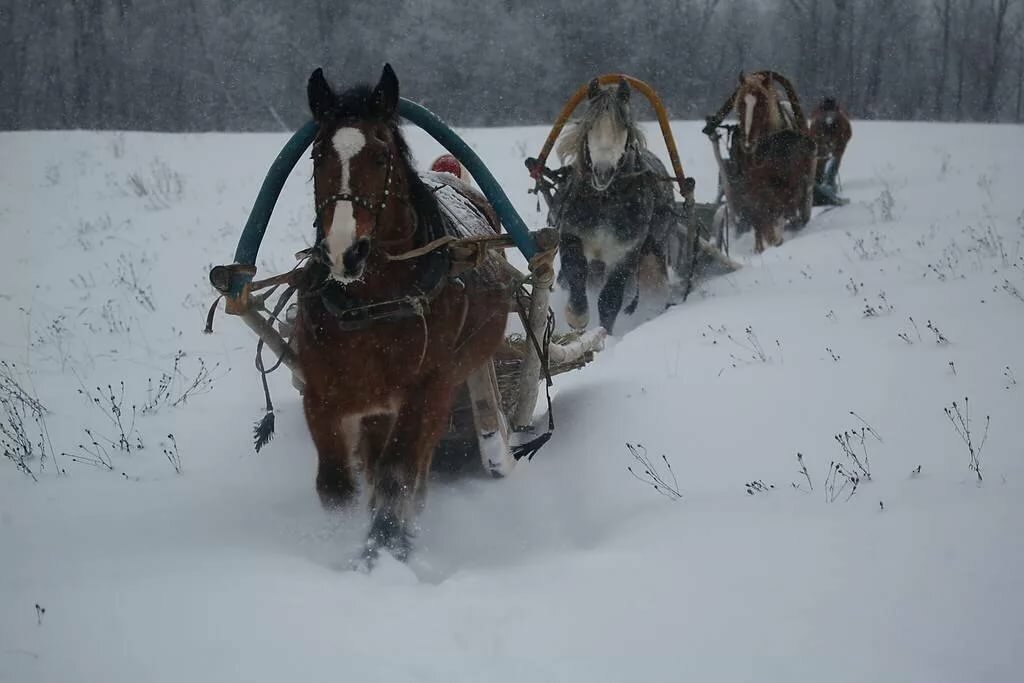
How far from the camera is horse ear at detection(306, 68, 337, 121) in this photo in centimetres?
315

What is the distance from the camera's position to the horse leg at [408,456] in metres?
3.40

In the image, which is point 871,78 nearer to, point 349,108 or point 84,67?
point 84,67

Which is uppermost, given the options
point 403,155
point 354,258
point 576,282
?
point 403,155

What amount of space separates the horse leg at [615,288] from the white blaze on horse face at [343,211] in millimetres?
4381

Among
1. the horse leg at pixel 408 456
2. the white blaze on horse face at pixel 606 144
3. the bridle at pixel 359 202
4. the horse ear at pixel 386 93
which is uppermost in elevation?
the horse ear at pixel 386 93

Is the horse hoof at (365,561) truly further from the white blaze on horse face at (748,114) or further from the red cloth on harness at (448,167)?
the white blaze on horse face at (748,114)

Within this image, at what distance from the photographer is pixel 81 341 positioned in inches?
260

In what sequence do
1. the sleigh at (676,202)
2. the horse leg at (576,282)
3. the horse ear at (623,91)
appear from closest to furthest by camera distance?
the sleigh at (676,202) < the horse ear at (623,91) < the horse leg at (576,282)

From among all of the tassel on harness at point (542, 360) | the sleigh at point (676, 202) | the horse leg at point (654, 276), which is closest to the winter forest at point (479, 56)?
the sleigh at point (676, 202)

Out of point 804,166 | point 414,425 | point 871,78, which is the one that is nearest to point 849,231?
point 804,166

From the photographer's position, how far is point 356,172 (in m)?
3.05

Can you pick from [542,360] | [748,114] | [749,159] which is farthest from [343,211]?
[749,159]

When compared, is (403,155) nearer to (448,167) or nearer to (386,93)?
(386,93)

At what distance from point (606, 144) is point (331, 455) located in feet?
13.6
